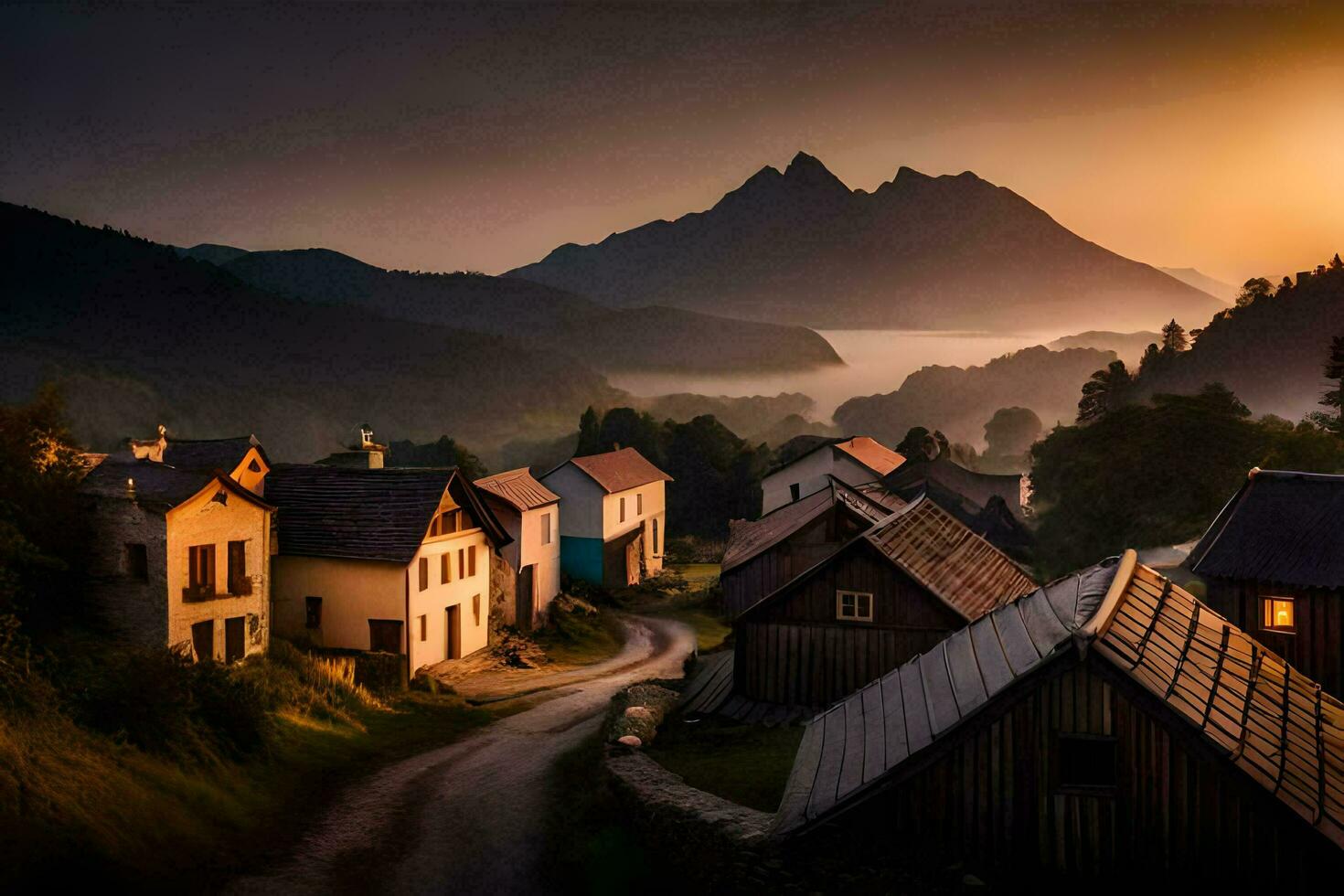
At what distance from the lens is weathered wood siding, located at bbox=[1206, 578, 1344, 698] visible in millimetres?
25297

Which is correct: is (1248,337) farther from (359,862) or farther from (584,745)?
(359,862)

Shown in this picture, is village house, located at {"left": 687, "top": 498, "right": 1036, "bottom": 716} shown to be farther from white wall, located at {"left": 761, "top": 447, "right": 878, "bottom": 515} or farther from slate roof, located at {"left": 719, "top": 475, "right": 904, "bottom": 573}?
white wall, located at {"left": 761, "top": 447, "right": 878, "bottom": 515}

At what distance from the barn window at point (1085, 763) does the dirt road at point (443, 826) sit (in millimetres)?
8779

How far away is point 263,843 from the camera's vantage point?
1692 centimetres

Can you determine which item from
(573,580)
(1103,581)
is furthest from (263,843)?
(573,580)

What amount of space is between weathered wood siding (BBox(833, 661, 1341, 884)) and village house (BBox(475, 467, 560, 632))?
3458 cm

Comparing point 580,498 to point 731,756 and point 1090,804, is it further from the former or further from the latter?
point 1090,804

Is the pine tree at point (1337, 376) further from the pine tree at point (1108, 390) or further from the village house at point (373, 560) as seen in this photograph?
the village house at point (373, 560)

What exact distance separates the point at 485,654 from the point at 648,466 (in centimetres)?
3659

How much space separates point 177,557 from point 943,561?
22.8m

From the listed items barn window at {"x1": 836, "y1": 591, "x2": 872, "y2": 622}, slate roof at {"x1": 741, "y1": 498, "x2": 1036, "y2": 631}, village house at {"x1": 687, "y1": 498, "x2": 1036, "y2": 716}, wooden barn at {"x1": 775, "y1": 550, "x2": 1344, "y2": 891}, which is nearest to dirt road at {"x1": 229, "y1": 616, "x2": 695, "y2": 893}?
village house at {"x1": 687, "y1": 498, "x2": 1036, "y2": 716}

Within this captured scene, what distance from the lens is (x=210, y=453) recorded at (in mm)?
36188

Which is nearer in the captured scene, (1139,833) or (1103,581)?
(1139,833)

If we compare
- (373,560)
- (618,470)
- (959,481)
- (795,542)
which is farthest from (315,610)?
(959,481)
